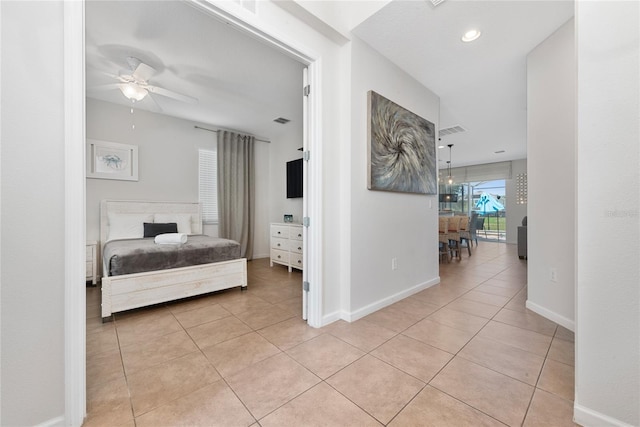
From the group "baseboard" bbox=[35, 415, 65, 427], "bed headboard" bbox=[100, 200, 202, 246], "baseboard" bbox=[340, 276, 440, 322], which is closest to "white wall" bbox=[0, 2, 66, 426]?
"baseboard" bbox=[35, 415, 65, 427]

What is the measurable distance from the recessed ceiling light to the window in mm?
4088

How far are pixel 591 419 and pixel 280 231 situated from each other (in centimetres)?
382

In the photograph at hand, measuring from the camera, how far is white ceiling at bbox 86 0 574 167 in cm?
197

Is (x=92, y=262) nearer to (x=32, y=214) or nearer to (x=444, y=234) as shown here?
(x=32, y=214)

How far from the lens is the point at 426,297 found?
109 inches

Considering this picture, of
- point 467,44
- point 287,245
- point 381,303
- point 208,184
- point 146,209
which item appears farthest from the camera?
point 208,184

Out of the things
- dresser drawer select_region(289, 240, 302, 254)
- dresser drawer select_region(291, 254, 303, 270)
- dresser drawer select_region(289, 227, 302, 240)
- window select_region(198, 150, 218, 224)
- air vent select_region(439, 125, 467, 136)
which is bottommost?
dresser drawer select_region(291, 254, 303, 270)

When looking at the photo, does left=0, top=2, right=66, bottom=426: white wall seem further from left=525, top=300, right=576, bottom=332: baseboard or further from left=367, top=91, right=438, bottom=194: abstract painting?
left=525, top=300, right=576, bottom=332: baseboard

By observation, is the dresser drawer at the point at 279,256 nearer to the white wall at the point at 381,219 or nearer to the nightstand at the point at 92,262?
the white wall at the point at 381,219

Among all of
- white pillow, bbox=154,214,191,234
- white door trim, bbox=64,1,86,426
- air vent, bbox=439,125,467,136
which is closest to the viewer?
white door trim, bbox=64,1,86,426

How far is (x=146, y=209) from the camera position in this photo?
12.7 feet

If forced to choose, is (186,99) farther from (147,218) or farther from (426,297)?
(426,297)

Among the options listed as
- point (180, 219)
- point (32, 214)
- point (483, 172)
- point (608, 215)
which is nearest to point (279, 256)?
point (180, 219)

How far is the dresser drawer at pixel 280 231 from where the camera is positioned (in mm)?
4215
